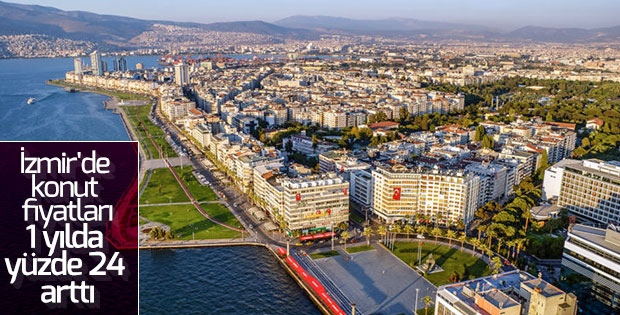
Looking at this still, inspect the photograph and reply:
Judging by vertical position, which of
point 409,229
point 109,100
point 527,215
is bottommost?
point 409,229

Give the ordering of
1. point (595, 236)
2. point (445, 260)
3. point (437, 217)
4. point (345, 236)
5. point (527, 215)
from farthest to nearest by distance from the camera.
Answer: point (527, 215) → point (437, 217) → point (345, 236) → point (445, 260) → point (595, 236)

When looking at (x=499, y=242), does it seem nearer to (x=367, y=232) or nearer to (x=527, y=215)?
(x=527, y=215)

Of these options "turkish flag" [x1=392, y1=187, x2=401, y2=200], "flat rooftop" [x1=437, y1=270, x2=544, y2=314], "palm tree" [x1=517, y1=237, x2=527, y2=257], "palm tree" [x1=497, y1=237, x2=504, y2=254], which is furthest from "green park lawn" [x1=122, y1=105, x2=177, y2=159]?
"flat rooftop" [x1=437, y1=270, x2=544, y2=314]

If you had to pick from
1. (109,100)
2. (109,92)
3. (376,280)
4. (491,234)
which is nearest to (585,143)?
(491,234)

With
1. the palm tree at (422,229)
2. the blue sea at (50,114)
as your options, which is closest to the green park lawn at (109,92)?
the blue sea at (50,114)

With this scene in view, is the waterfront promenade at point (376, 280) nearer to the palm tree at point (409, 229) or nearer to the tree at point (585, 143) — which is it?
the palm tree at point (409, 229)

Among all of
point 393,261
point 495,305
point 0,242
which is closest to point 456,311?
point 495,305

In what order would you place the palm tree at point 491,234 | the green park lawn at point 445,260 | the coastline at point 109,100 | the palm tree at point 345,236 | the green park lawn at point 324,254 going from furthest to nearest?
the coastline at point 109,100
the palm tree at point 345,236
the palm tree at point 491,234
the green park lawn at point 324,254
the green park lawn at point 445,260
